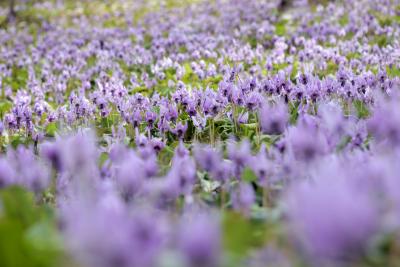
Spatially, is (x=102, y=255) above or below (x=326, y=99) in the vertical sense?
below

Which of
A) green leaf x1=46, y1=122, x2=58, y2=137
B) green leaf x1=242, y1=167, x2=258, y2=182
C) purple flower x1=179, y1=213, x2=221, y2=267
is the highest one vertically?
green leaf x1=46, y1=122, x2=58, y2=137

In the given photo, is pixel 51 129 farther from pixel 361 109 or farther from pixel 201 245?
pixel 201 245

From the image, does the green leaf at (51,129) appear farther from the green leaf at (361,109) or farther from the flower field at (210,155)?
the green leaf at (361,109)

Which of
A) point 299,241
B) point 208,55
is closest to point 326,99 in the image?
point 299,241

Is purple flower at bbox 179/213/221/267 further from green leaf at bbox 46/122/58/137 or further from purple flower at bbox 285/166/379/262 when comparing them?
green leaf at bbox 46/122/58/137

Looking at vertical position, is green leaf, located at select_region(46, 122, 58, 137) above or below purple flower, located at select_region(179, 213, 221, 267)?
above

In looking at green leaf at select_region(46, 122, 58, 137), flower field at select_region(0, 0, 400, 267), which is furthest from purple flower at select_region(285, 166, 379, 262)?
green leaf at select_region(46, 122, 58, 137)

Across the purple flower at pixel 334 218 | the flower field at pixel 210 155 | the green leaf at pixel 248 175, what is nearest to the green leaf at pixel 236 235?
the flower field at pixel 210 155

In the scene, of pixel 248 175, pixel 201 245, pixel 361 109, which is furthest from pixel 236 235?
pixel 361 109

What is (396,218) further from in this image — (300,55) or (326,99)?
(300,55)
